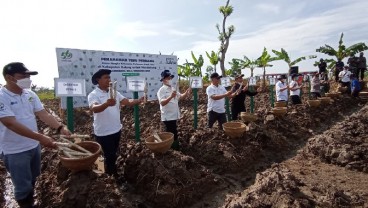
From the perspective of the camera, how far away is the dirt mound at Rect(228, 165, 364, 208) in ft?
10.6

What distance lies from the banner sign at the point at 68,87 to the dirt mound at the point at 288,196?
3.06 m

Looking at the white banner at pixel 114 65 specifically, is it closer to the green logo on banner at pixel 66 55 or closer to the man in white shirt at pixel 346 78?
the green logo on banner at pixel 66 55

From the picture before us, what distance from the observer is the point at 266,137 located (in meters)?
6.58

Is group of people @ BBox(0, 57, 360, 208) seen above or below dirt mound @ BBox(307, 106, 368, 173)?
above

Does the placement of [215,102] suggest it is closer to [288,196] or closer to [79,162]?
[288,196]

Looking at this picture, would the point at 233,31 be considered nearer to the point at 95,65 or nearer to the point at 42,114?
the point at 95,65

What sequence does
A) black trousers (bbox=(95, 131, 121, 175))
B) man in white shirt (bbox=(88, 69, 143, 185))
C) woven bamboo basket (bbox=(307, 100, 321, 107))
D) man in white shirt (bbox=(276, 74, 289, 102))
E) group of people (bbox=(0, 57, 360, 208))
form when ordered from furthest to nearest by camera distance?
woven bamboo basket (bbox=(307, 100, 321, 107)) → man in white shirt (bbox=(276, 74, 289, 102)) → black trousers (bbox=(95, 131, 121, 175)) → man in white shirt (bbox=(88, 69, 143, 185)) → group of people (bbox=(0, 57, 360, 208))

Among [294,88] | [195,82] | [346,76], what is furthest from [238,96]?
[346,76]

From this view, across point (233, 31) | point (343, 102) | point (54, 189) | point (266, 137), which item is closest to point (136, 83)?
point (54, 189)

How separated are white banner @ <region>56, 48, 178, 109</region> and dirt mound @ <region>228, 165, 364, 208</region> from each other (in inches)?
177

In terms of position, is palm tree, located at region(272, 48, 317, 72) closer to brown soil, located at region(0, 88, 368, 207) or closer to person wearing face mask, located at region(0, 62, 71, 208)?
brown soil, located at region(0, 88, 368, 207)

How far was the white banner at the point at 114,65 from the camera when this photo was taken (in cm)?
769

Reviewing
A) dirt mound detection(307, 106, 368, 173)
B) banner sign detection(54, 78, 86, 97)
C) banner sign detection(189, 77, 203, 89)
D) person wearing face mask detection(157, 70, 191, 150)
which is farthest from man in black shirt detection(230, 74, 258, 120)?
banner sign detection(54, 78, 86, 97)

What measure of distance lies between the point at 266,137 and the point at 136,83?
10.6 feet
